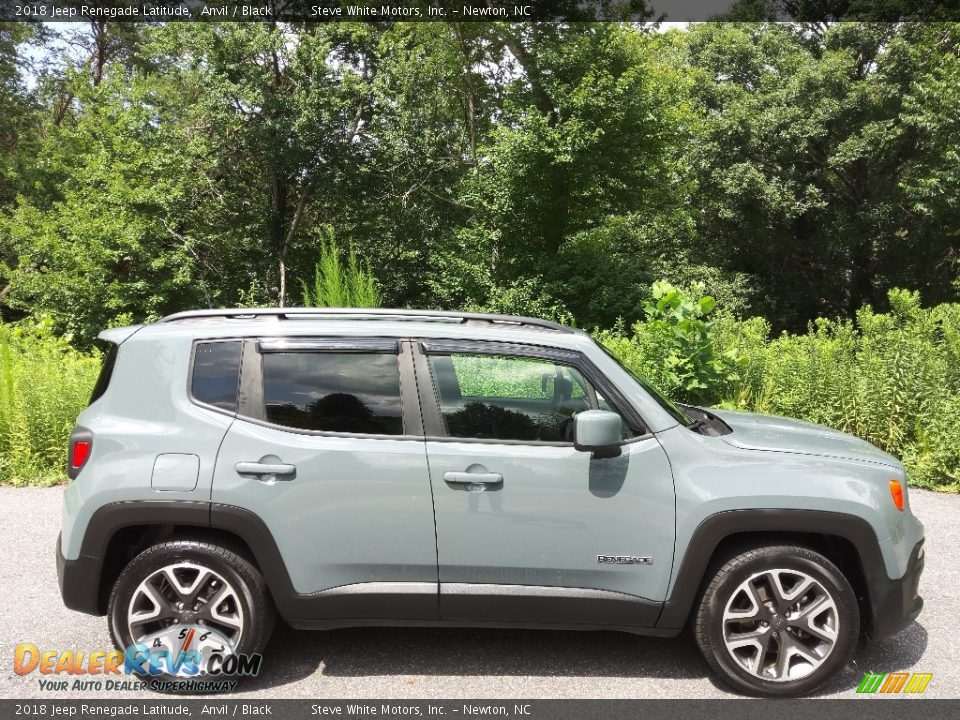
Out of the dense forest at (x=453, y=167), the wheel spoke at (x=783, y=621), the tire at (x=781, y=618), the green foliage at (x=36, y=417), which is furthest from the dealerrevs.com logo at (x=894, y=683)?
the dense forest at (x=453, y=167)

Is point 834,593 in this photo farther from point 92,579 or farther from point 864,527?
point 92,579

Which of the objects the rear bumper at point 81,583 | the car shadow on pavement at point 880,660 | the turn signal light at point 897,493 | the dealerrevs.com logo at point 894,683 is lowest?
the car shadow on pavement at point 880,660

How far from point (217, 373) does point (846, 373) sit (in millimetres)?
7127

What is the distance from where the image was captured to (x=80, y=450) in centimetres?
352

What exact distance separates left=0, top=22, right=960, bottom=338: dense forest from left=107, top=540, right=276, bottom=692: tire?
17.0 meters

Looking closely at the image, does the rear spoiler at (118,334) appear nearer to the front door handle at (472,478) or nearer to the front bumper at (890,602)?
the front door handle at (472,478)

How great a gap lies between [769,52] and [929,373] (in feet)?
80.8

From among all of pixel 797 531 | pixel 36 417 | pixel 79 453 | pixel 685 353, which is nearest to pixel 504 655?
pixel 797 531

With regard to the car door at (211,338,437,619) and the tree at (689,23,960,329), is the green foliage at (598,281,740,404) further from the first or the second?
the tree at (689,23,960,329)

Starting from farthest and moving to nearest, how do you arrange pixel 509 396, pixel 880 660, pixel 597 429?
pixel 880 660
pixel 509 396
pixel 597 429

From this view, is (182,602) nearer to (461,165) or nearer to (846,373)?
(846,373)

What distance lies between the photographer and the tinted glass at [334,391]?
3521mm

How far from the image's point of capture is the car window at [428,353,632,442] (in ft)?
11.6
